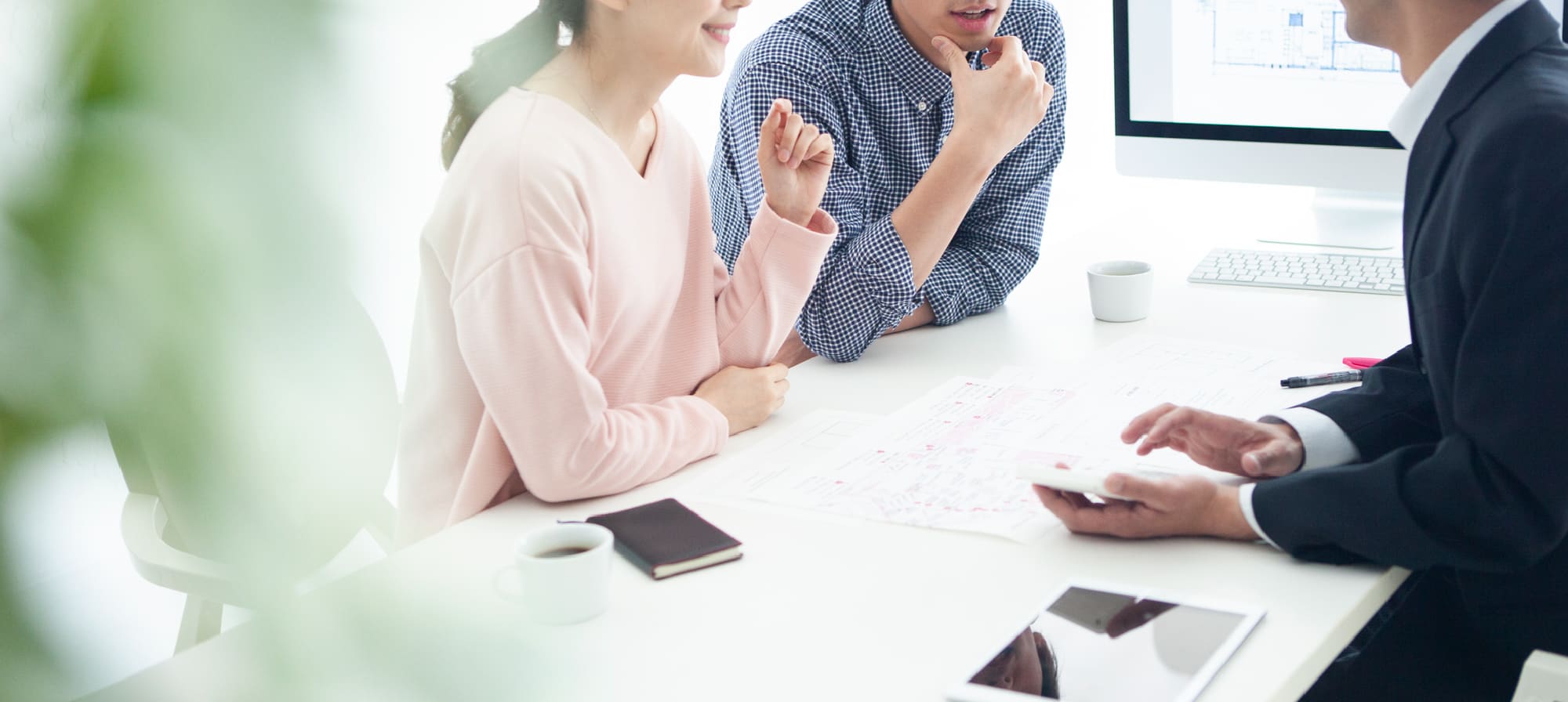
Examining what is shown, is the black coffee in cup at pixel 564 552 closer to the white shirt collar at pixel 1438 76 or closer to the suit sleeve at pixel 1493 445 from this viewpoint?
the suit sleeve at pixel 1493 445

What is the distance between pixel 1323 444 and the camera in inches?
42.6

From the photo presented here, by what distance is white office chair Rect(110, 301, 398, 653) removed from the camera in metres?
0.13

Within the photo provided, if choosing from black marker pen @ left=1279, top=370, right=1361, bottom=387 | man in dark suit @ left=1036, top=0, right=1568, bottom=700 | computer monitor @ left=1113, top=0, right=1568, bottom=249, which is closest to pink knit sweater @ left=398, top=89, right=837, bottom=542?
man in dark suit @ left=1036, top=0, right=1568, bottom=700

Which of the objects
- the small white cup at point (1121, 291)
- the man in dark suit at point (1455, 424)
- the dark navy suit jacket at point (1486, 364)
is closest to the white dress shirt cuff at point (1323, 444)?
the man in dark suit at point (1455, 424)

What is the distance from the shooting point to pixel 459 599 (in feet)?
0.57

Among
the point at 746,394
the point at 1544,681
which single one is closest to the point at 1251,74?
the point at 746,394

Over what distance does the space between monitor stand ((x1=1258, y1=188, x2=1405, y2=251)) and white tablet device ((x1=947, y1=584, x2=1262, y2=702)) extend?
1156mm

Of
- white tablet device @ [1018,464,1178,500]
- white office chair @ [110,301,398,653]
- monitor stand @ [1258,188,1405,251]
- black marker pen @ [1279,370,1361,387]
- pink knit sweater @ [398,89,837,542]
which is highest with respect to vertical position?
white office chair @ [110,301,398,653]

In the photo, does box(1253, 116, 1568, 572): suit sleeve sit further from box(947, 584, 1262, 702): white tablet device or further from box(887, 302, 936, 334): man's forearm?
box(887, 302, 936, 334): man's forearm

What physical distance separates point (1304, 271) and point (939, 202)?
552 millimetres

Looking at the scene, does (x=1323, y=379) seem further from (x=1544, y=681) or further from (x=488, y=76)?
(x=488, y=76)

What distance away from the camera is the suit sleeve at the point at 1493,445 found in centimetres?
84

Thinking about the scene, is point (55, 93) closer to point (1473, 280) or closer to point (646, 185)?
point (1473, 280)

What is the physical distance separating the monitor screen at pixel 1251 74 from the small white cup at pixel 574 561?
1.26 meters
